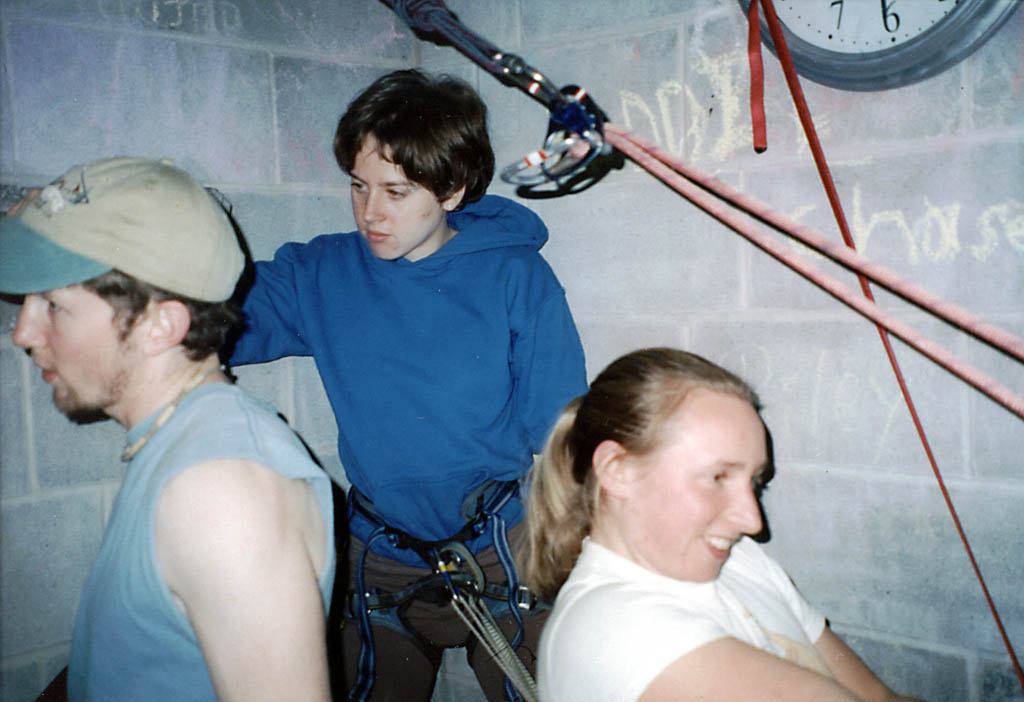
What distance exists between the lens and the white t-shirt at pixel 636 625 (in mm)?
839

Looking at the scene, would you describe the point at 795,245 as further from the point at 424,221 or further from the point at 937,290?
the point at 424,221

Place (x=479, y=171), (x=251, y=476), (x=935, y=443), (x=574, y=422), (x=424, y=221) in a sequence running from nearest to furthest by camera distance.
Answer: (x=251, y=476)
(x=574, y=422)
(x=935, y=443)
(x=424, y=221)
(x=479, y=171)

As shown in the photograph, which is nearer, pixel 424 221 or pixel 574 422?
pixel 574 422

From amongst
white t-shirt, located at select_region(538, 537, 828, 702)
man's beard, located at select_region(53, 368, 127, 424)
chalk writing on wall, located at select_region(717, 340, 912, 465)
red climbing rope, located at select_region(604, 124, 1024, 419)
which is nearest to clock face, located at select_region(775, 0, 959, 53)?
chalk writing on wall, located at select_region(717, 340, 912, 465)

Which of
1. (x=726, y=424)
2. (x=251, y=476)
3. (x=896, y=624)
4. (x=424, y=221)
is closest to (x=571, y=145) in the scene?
(x=726, y=424)

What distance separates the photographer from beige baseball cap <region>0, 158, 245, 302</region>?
2.95 ft

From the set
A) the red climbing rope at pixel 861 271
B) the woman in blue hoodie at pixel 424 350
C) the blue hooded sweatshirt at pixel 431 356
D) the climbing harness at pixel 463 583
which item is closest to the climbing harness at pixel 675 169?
the red climbing rope at pixel 861 271

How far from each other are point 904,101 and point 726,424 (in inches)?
31.7

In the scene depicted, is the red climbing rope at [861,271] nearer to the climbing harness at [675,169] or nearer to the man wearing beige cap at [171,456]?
the climbing harness at [675,169]

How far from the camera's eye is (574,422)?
3.74ft

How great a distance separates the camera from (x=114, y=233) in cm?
91

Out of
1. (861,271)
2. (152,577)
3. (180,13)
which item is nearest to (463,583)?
(152,577)

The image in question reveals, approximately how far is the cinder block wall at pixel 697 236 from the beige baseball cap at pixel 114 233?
408mm

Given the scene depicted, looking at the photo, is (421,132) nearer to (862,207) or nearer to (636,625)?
(862,207)
